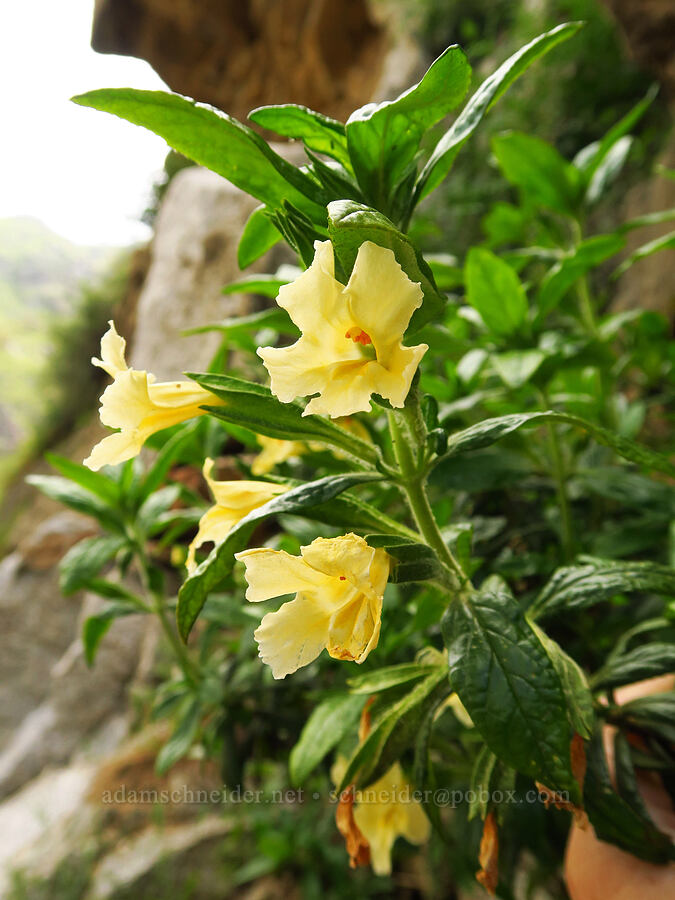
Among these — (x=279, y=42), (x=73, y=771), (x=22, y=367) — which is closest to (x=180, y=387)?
(x=73, y=771)

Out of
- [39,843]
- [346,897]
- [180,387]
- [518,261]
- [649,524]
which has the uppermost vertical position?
[518,261]

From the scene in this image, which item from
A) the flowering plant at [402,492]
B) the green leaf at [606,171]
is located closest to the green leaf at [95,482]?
the flowering plant at [402,492]

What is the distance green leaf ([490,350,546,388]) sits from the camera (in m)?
0.71

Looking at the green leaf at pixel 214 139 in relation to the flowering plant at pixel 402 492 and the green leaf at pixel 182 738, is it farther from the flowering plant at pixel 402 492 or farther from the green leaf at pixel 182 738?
the green leaf at pixel 182 738

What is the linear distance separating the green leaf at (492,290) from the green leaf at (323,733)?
1.86ft

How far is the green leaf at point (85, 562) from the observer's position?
0.92m

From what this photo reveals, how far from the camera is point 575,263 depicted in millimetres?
841

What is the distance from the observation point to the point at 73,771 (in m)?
2.85

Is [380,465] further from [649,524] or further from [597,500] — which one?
[597,500]

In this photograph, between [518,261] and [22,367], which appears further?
[22,367]

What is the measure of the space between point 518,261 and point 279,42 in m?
6.12

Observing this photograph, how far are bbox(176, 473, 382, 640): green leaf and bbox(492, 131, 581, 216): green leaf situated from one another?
85 cm

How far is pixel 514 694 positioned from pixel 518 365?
445mm

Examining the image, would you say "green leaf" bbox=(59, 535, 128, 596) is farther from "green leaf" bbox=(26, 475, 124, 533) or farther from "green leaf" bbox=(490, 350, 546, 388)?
"green leaf" bbox=(490, 350, 546, 388)
